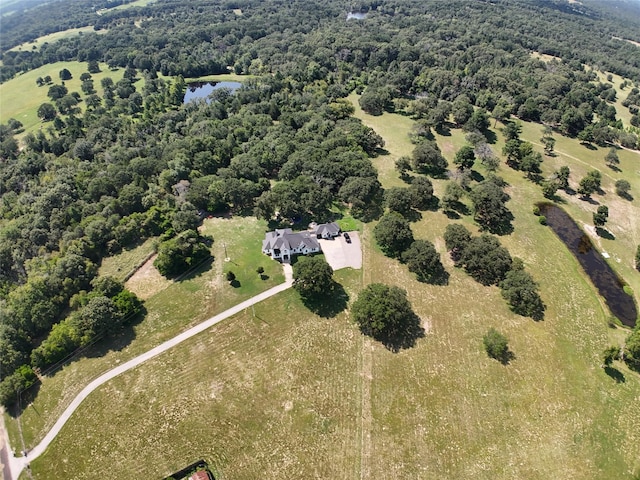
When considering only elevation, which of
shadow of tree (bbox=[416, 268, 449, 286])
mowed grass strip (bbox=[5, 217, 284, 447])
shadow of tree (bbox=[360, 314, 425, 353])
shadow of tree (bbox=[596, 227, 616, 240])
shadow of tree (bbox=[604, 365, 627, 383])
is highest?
mowed grass strip (bbox=[5, 217, 284, 447])

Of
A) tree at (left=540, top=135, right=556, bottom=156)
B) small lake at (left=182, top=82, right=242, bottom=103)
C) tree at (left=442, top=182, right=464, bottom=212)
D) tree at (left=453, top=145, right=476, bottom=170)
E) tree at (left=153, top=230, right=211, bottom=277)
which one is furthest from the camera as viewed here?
small lake at (left=182, top=82, right=242, bottom=103)

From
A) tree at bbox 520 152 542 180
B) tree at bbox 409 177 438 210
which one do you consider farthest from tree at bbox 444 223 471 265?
tree at bbox 520 152 542 180

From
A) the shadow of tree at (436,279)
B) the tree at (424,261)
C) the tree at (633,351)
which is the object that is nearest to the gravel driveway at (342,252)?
the tree at (424,261)

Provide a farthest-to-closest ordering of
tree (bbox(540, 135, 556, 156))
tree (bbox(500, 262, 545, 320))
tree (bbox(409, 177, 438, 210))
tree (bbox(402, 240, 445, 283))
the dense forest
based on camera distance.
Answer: tree (bbox(540, 135, 556, 156)) < tree (bbox(409, 177, 438, 210)) < tree (bbox(402, 240, 445, 283)) < the dense forest < tree (bbox(500, 262, 545, 320))

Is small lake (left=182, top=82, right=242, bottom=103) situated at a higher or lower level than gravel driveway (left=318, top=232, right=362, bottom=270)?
higher

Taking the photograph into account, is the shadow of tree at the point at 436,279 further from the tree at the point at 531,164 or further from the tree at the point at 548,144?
the tree at the point at 548,144

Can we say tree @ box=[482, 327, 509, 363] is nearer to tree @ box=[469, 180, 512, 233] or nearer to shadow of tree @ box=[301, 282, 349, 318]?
shadow of tree @ box=[301, 282, 349, 318]

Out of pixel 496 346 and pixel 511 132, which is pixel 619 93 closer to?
pixel 511 132

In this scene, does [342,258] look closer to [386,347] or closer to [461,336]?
[386,347]
